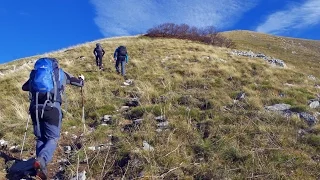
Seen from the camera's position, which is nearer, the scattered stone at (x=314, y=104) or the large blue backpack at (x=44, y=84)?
the large blue backpack at (x=44, y=84)

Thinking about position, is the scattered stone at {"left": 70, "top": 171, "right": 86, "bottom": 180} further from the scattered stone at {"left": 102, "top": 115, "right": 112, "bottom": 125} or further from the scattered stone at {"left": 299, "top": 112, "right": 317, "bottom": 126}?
the scattered stone at {"left": 299, "top": 112, "right": 317, "bottom": 126}

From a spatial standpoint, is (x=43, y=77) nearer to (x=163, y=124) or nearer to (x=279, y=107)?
(x=163, y=124)

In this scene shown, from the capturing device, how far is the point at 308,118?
316 inches

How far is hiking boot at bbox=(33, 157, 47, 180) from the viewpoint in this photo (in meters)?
5.07

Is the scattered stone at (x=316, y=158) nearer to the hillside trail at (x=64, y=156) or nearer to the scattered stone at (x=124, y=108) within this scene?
the hillside trail at (x=64, y=156)

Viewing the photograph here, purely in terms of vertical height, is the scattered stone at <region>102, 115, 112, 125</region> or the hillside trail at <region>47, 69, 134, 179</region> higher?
the scattered stone at <region>102, 115, 112, 125</region>

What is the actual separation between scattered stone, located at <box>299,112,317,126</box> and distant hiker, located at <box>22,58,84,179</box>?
5.55 metres

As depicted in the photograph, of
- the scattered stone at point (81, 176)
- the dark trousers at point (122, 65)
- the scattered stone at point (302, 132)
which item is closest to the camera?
the scattered stone at point (81, 176)

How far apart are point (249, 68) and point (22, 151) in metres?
13.2

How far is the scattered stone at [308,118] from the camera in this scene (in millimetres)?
7786

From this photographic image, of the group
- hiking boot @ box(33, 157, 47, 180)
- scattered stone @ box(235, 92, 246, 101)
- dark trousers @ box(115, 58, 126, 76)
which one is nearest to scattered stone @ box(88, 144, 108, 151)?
hiking boot @ box(33, 157, 47, 180)

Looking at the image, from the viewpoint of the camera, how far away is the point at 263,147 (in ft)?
20.3

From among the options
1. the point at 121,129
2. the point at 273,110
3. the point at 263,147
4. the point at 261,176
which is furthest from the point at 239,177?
the point at 273,110

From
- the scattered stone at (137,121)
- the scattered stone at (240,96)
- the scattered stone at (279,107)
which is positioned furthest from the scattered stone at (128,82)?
the scattered stone at (279,107)
